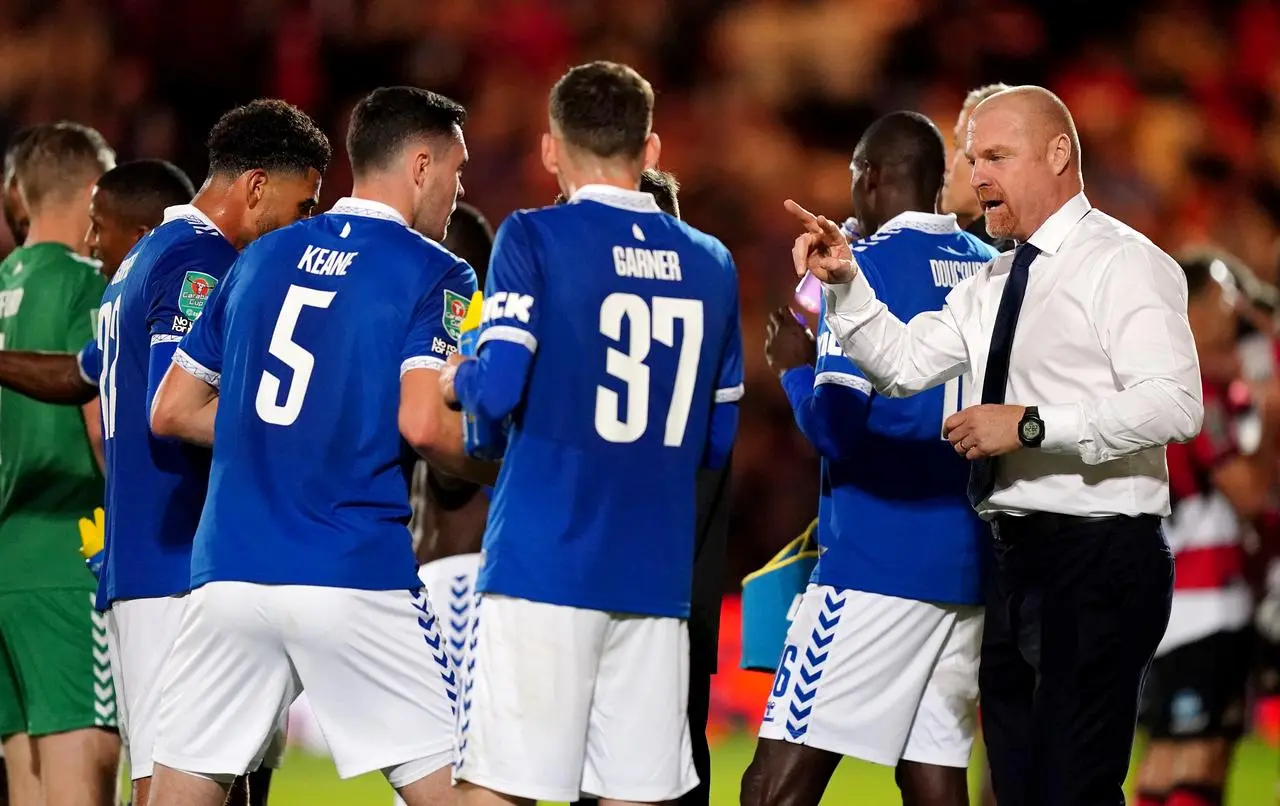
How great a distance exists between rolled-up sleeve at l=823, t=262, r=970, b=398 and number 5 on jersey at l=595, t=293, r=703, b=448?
591 millimetres

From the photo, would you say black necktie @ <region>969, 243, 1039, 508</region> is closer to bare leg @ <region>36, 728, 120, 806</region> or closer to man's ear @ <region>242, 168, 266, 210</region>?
man's ear @ <region>242, 168, 266, 210</region>

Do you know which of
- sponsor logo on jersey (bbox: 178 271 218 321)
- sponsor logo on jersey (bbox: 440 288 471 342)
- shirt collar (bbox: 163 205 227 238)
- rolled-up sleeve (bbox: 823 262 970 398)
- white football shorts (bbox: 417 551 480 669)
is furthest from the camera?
white football shorts (bbox: 417 551 480 669)

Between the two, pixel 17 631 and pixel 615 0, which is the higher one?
pixel 615 0

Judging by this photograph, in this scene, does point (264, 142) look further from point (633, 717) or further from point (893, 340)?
point (633, 717)

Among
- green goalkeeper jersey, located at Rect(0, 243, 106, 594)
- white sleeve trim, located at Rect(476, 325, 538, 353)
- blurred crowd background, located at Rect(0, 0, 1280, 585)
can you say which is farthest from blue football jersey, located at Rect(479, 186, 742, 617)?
blurred crowd background, located at Rect(0, 0, 1280, 585)

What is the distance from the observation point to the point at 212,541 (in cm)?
404

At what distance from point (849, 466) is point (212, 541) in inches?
72.0

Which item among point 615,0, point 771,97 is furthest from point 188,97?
point 771,97

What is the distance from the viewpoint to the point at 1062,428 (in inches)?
154

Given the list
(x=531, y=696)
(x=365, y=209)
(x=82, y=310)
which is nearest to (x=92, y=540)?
(x=82, y=310)

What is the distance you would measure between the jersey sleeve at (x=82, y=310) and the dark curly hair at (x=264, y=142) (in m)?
1.12

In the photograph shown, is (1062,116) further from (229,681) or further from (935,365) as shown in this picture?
(229,681)

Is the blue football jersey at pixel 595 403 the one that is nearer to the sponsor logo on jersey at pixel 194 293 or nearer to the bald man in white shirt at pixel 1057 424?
the bald man in white shirt at pixel 1057 424

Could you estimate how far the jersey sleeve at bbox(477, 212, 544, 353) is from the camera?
3666mm
